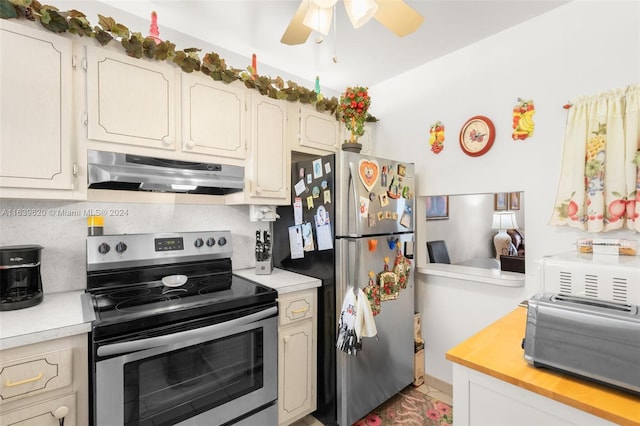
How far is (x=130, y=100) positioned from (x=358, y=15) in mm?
1197

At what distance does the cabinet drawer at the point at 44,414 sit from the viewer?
110 cm

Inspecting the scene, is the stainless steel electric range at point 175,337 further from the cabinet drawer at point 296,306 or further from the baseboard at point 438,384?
the baseboard at point 438,384

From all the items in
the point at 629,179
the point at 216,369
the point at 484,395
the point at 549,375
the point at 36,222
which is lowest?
the point at 216,369

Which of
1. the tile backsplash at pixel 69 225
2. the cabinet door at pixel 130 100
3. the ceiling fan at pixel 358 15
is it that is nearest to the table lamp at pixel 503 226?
the ceiling fan at pixel 358 15

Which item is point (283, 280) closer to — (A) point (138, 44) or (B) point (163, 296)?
(B) point (163, 296)

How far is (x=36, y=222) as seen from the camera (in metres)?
1.59

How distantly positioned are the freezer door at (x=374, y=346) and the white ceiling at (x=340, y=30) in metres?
1.39

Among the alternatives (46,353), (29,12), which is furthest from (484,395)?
(29,12)

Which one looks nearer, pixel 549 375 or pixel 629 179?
pixel 549 375

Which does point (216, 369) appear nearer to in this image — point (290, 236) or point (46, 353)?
point (46, 353)

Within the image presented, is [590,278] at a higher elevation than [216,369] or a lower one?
higher

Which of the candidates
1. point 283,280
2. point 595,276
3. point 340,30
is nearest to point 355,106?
point 340,30

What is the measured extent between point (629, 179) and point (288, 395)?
86.2 inches

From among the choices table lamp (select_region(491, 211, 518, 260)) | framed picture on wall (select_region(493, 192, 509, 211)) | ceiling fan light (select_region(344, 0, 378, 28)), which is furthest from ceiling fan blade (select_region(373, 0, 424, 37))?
framed picture on wall (select_region(493, 192, 509, 211))
